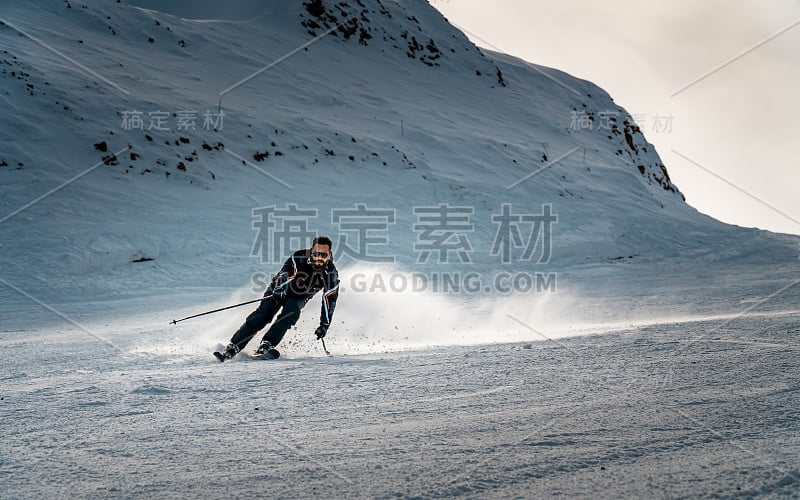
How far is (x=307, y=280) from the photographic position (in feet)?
24.9

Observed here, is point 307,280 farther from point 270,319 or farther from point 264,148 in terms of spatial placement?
point 264,148

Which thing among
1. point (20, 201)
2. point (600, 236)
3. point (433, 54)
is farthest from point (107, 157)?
point (433, 54)

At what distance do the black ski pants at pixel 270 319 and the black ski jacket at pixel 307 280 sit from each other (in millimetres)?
129

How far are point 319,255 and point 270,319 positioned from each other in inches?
38.9

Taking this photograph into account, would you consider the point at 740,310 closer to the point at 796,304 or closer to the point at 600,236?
the point at 796,304

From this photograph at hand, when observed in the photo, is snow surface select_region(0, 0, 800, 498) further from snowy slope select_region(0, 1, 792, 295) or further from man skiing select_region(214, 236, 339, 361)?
man skiing select_region(214, 236, 339, 361)

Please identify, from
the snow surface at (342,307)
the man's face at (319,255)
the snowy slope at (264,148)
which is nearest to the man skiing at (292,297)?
the man's face at (319,255)

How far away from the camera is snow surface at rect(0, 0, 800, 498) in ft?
11.0

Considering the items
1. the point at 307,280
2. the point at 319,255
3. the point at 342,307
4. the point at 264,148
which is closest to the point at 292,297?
the point at 307,280

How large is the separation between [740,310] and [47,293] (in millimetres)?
13053

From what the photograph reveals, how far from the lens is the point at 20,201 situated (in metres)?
17.1

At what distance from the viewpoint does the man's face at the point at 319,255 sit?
755 cm

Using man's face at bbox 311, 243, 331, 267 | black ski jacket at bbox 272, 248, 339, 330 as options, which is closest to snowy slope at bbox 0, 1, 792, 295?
black ski jacket at bbox 272, 248, 339, 330

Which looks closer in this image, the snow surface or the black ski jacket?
the snow surface
